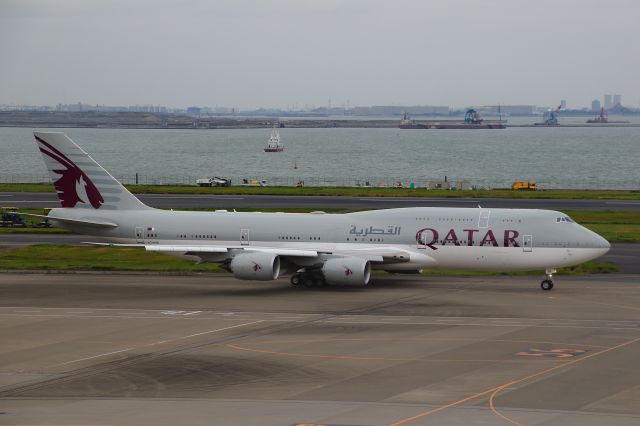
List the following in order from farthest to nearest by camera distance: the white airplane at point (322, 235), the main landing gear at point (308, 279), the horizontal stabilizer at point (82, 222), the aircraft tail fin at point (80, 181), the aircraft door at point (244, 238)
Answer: the aircraft tail fin at point (80, 181) < the aircraft door at point (244, 238) < the horizontal stabilizer at point (82, 222) < the main landing gear at point (308, 279) < the white airplane at point (322, 235)

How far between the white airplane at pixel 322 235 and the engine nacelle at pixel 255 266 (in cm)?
6

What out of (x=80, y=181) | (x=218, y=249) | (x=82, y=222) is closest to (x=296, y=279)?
(x=218, y=249)

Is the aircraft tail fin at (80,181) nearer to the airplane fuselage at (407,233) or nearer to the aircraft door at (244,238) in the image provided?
the airplane fuselage at (407,233)

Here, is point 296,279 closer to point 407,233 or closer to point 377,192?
point 407,233

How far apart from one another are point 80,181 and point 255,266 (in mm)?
13937

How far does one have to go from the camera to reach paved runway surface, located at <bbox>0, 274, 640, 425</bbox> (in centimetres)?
3147

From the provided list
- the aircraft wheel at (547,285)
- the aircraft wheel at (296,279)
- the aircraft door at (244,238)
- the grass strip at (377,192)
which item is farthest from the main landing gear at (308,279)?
the grass strip at (377,192)

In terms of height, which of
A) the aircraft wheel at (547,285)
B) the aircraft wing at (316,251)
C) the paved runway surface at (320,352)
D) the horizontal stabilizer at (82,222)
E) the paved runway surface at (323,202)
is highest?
the paved runway surface at (323,202)

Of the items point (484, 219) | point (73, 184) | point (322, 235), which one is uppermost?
point (73, 184)

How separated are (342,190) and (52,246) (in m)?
56.8

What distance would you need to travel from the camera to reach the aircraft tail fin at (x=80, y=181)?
6284cm

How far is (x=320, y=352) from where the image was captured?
40.4 meters

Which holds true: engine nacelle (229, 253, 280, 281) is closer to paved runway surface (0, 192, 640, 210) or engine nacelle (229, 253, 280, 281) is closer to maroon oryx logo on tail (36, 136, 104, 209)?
maroon oryx logo on tail (36, 136, 104, 209)

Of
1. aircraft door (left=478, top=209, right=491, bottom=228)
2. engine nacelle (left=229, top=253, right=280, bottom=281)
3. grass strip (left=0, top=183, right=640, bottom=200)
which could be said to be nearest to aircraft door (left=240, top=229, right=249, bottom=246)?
engine nacelle (left=229, top=253, right=280, bottom=281)
